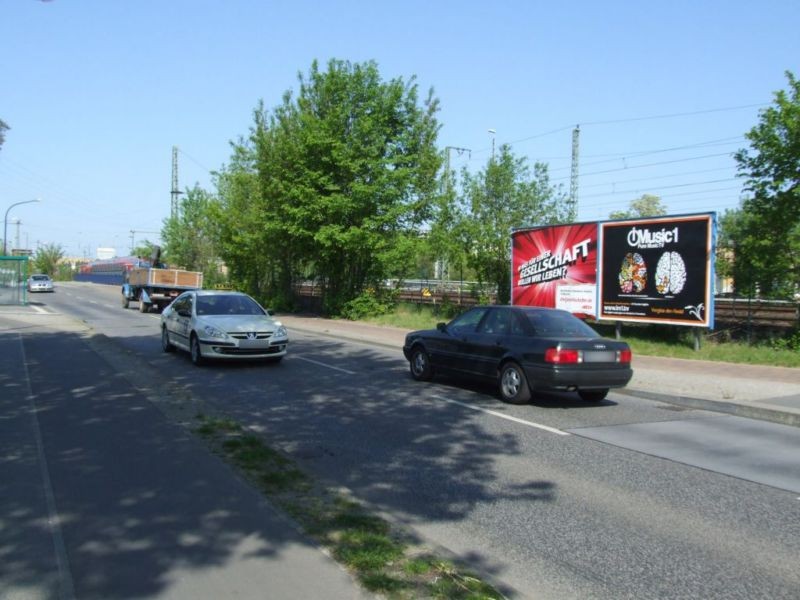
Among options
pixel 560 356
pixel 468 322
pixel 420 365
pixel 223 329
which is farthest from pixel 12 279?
pixel 560 356

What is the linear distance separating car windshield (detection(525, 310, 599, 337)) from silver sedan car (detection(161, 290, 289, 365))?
215 inches

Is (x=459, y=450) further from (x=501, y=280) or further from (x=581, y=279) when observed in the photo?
(x=501, y=280)

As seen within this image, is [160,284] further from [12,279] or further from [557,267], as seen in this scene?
[557,267]

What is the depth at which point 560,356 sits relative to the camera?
9430mm

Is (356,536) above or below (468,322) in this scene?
below

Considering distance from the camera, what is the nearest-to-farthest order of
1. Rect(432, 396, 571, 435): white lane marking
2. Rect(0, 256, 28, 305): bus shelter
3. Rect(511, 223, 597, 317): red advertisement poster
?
Rect(432, 396, 571, 435): white lane marking
Rect(511, 223, 597, 317): red advertisement poster
Rect(0, 256, 28, 305): bus shelter

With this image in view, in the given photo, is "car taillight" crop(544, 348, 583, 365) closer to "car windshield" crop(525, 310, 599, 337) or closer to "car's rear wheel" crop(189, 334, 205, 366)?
"car windshield" crop(525, 310, 599, 337)

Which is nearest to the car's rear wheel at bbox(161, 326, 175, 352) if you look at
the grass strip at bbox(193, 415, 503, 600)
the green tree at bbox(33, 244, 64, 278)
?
the grass strip at bbox(193, 415, 503, 600)

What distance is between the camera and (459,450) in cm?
723

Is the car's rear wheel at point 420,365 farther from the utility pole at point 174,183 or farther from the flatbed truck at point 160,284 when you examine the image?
the utility pole at point 174,183

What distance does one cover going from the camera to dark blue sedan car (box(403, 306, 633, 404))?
31.2 feet

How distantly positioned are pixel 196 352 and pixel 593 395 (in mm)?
7494

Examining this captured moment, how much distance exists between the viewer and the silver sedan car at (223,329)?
1293 cm

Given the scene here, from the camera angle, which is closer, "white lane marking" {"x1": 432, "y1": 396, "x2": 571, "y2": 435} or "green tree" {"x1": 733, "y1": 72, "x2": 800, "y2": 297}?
"white lane marking" {"x1": 432, "y1": 396, "x2": 571, "y2": 435}
